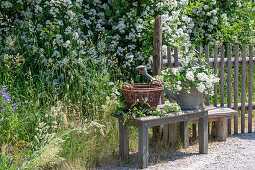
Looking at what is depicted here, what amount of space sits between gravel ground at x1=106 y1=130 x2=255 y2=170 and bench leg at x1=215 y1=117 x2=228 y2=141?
0.09 meters

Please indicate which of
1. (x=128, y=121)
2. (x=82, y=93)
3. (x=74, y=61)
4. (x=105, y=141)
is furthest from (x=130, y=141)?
(x=74, y=61)

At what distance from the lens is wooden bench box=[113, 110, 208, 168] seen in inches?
154

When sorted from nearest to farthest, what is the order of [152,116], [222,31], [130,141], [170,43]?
[152,116]
[130,141]
[170,43]
[222,31]

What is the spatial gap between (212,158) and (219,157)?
0.34 feet

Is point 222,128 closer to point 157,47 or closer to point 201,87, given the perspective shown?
point 201,87

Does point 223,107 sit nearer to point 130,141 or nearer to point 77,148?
point 130,141

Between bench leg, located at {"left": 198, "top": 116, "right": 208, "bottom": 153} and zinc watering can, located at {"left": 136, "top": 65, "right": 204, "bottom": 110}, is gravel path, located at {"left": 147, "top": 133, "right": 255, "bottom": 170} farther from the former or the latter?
zinc watering can, located at {"left": 136, "top": 65, "right": 204, "bottom": 110}

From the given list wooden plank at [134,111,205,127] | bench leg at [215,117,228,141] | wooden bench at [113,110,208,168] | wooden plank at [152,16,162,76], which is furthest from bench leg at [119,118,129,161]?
bench leg at [215,117,228,141]

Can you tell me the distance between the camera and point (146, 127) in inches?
155

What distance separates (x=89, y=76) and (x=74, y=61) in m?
0.40

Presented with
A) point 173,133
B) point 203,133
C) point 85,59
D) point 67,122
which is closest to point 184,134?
point 173,133

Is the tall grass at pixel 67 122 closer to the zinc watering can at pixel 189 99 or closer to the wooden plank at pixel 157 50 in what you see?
the wooden plank at pixel 157 50

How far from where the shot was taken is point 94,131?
4559 mm

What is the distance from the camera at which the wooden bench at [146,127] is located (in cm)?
391
